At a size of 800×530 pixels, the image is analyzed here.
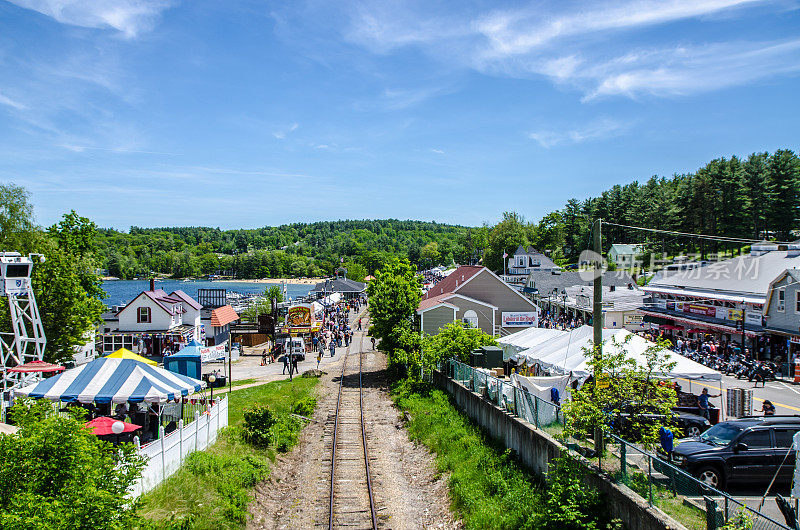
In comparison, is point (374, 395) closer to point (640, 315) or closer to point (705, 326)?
point (705, 326)

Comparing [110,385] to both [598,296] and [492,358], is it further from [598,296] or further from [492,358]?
[492,358]

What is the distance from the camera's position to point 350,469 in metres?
18.5

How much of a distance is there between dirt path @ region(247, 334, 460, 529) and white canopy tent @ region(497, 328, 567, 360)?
23.4 feet

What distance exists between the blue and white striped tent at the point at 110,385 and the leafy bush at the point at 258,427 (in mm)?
3613

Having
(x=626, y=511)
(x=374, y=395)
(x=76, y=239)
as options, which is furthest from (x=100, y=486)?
(x=76, y=239)

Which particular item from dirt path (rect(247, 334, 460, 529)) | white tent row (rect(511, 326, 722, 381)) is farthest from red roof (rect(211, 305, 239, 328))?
white tent row (rect(511, 326, 722, 381))

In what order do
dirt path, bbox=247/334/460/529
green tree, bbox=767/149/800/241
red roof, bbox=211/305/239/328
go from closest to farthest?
1. dirt path, bbox=247/334/460/529
2. red roof, bbox=211/305/239/328
3. green tree, bbox=767/149/800/241

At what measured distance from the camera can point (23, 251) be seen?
116 ft

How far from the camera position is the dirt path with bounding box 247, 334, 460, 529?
14.8 meters

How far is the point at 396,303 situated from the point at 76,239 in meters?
22.0

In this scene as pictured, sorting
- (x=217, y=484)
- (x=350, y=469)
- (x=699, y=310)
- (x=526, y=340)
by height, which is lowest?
(x=350, y=469)

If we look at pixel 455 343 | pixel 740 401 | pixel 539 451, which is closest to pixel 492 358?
pixel 455 343

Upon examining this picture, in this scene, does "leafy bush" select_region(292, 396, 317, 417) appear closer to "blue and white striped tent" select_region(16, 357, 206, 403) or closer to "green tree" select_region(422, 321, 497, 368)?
"green tree" select_region(422, 321, 497, 368)

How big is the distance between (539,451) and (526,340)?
1212 cm
